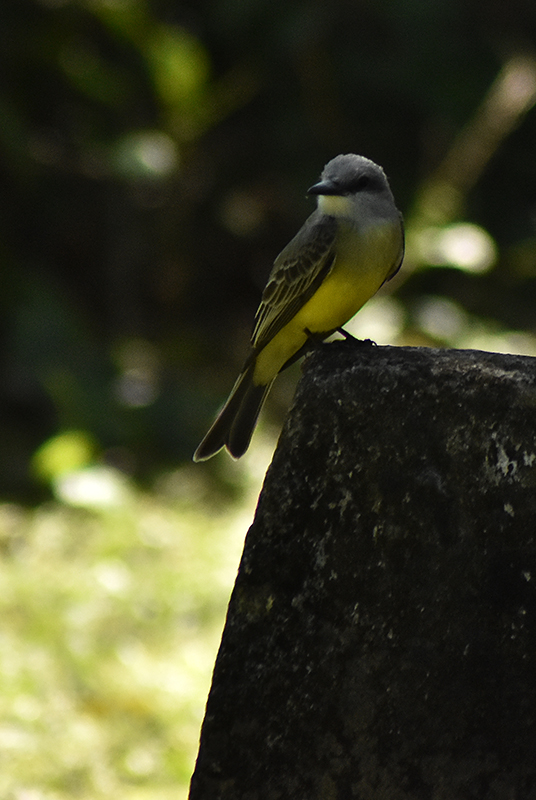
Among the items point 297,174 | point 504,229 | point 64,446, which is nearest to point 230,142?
point 297,174

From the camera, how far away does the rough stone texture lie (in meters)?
2.69

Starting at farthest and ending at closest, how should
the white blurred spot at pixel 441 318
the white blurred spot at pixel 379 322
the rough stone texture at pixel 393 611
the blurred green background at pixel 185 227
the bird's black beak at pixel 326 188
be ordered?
the white blurred spot at pixel 441 318
the white blurred spot at pixel 379 322
the blurred green background at pixel 185 227
the bird's black beak at pixel 326 188
the rough stone texture at pixel 393 611

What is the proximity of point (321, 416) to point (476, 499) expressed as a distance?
491 mm

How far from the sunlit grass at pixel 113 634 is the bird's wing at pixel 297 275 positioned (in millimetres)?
2129

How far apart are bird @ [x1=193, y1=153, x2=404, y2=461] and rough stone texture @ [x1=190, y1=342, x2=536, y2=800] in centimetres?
91

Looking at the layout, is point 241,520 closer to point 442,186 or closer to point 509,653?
point 442,186

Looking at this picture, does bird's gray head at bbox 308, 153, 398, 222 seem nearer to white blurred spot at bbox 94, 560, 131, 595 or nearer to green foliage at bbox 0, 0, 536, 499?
white blurred spot at bbox 94, 560, 131, 595

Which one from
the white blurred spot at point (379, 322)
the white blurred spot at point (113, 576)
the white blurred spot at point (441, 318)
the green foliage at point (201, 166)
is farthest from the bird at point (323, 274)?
the white blurred spot at point (441, 318)

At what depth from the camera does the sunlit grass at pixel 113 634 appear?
15.1 feet

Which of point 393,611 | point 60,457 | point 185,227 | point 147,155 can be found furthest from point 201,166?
point 393,611

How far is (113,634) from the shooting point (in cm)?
571

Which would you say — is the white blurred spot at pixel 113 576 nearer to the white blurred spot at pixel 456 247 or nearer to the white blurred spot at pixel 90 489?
the white blurred spot at pixel 90 489

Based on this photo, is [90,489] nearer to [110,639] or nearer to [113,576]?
[113,576]

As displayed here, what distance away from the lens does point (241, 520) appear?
716cm
